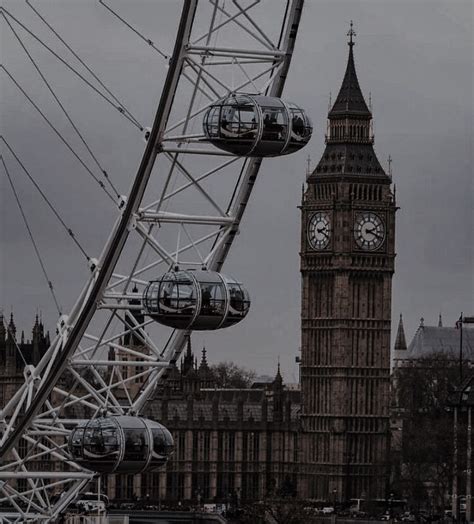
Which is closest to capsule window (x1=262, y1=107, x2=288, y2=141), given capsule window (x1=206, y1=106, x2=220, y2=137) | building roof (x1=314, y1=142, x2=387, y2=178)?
capsule window (x1=206, y1=106, x2=220, y2=137)

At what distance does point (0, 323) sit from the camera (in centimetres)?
17225

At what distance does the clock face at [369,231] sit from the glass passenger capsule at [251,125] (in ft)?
336

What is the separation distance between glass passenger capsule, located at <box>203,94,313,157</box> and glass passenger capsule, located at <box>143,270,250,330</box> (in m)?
3.33

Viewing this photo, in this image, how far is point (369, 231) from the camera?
167m

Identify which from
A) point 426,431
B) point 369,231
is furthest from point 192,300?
point 369,231

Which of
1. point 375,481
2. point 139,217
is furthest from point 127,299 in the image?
point 375,481

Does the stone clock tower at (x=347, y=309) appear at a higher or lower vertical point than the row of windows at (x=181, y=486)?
higher

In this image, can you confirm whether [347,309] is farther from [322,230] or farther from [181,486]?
[181,486]

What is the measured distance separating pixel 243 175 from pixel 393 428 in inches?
4785

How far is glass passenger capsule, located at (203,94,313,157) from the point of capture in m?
64.3

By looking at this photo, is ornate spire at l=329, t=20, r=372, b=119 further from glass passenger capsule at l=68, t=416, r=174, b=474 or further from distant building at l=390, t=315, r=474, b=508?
glass passenger capsule at l=68, t=416, r=174, b=474

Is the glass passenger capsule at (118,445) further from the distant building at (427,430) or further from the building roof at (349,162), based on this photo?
the building roof at (349,162)

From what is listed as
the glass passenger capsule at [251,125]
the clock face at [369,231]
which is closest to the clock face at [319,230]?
the clock face at [369,231]

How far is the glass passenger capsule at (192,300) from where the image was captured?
6644cm
